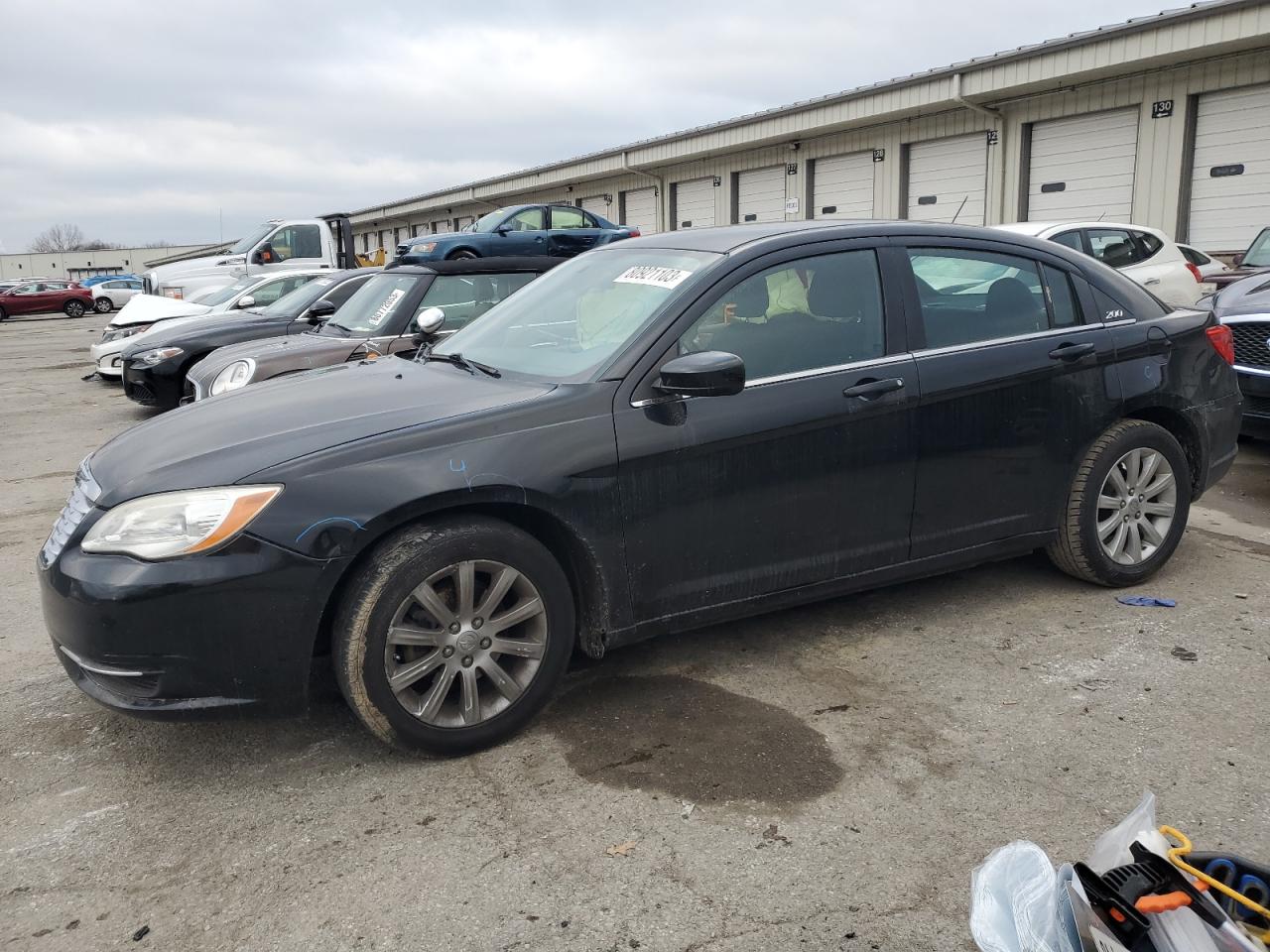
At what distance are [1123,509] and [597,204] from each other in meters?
28.2

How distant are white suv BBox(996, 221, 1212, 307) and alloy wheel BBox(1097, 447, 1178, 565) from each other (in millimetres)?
5986

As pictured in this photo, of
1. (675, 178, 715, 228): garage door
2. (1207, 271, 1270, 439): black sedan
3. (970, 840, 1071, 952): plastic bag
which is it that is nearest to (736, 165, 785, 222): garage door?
(675, 178, 715, 228): garage door

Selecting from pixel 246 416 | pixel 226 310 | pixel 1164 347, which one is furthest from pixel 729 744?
pixel 226 310

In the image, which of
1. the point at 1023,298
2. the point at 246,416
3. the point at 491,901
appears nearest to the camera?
the point at 491,901

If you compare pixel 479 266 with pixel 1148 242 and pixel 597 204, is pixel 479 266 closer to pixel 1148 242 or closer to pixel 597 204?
pixel 1148 242

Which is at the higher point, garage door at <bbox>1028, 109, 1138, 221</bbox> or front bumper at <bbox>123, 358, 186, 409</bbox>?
garage door at <bbox>1028, 109, 1138, 221</bbox>

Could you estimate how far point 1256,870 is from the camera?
1.78 metres

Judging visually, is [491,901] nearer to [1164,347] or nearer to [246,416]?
[246,416]

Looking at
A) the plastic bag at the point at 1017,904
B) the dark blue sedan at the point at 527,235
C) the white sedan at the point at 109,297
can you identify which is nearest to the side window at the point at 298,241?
the dark blue sedan at the point at 527,235

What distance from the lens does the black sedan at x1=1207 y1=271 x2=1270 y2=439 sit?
22.4 ft

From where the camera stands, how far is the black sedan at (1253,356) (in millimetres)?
6816

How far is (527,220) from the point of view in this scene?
17.5 metres

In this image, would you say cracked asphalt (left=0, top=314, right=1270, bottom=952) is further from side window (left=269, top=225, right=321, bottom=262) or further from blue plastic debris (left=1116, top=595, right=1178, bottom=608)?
side window (left=269, top=225, right=321, bottom=262)

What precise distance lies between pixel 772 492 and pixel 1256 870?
2030 millimetres
